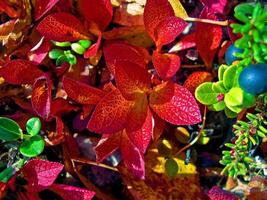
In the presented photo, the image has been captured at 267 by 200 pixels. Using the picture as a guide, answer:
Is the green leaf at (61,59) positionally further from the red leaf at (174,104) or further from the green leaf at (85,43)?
the red leaf at (174,104)

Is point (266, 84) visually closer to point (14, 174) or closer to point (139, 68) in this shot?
point (139, 68)

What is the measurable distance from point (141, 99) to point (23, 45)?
348mm

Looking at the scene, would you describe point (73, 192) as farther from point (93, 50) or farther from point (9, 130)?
point (93, 50)

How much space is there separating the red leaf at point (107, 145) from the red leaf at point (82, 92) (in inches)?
3.5

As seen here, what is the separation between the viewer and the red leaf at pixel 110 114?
118 centimetres

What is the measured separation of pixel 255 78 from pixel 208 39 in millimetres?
398

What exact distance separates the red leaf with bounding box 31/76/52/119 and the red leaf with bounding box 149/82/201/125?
225 mm

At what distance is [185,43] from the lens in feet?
4.55

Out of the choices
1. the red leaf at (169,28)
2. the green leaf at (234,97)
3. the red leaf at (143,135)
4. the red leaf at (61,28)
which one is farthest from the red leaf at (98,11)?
the green leaf at (234,97)

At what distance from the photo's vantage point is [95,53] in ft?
4.25

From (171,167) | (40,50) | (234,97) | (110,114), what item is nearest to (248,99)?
(234,97)

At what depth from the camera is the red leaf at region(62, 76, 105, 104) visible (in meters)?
1.25

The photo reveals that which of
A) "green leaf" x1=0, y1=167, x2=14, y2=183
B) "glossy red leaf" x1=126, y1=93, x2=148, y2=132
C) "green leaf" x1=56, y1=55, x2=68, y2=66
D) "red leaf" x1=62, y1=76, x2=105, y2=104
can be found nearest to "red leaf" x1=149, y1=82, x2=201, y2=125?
"glossy red leaf" x1=126, y1=93, x2=148, y2=132

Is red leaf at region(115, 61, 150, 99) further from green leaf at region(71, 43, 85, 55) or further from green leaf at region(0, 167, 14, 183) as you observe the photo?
green leaf at region(0, 167, 14, 183)
